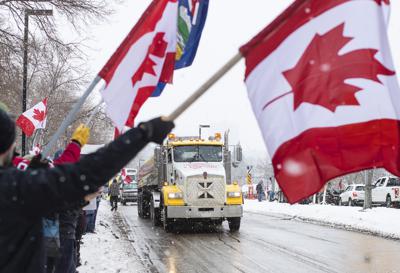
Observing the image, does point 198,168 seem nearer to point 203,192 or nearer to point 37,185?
point 203,192

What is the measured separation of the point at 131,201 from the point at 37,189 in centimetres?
4213

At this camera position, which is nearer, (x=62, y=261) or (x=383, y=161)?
(x=383, y=161)

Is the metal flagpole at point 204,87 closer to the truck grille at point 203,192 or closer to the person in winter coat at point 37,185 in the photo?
the person in winter coat at point 37,185

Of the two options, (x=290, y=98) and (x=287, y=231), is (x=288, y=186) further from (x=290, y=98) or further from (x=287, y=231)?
(x=287, y=231)

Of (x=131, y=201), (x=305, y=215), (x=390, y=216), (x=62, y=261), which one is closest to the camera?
(x=62, y=261)

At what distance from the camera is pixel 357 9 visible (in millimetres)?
4082

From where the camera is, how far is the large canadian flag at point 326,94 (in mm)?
4043

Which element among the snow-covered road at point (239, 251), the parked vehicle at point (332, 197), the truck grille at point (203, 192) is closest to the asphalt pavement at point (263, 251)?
the snow-covered road at point (239, 251)

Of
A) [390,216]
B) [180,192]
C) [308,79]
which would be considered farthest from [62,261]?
[390,216]

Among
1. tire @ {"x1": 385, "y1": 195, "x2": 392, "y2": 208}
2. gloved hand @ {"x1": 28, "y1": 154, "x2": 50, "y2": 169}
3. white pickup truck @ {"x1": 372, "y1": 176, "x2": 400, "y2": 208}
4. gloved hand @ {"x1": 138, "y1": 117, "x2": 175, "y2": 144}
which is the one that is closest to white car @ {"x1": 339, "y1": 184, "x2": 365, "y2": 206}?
white pickup truck @ {"x1": 372, "y1": 176, "x2": 400, "y2": 208}

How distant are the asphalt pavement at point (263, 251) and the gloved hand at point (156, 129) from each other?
7.66 meters

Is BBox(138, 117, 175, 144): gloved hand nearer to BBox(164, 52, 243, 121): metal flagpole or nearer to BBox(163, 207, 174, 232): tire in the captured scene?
BBox(164, 52, 243, 121): metal flagpole

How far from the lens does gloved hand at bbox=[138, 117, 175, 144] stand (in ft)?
8.28

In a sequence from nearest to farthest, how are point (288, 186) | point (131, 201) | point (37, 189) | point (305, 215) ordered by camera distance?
1. point (37, 189)
2. point (288, 186)
3. point (305, 215)
4. point (131, 201)
